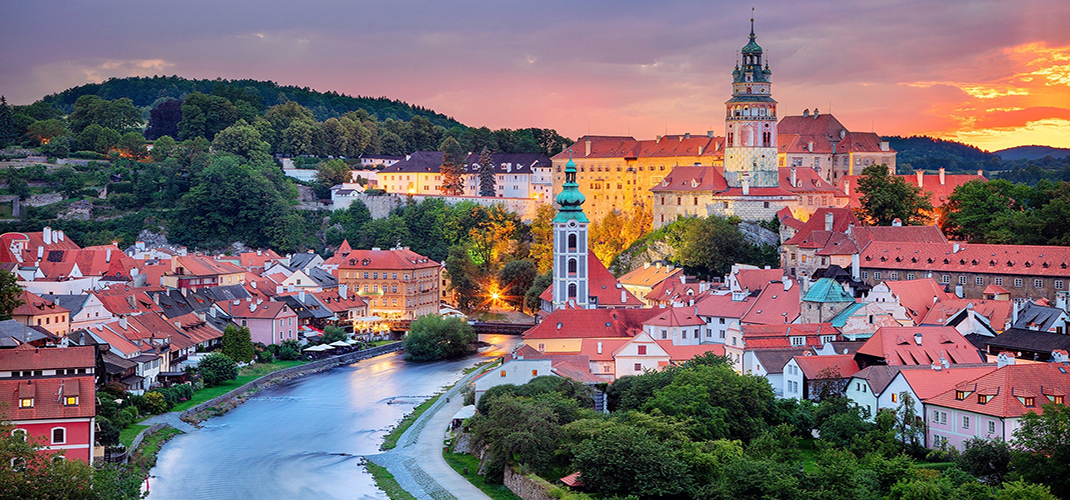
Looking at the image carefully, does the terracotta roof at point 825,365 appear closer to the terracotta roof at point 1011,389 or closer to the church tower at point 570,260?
the terracotta roof at point 1011,389

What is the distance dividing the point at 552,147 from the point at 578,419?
65172 millimetres

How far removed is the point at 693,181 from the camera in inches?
2650

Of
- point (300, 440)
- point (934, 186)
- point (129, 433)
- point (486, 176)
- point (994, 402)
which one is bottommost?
point (300, 440)

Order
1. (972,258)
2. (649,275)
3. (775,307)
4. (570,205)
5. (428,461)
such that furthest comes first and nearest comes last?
(649,275) < (570,205) < (972,258) < (775,307) < (428,461)

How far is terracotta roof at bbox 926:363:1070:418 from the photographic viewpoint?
2959cm

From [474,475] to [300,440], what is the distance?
8.62 meters

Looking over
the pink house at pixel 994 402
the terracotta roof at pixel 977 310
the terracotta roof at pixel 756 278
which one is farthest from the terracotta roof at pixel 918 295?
the pink house at pixel 994 402

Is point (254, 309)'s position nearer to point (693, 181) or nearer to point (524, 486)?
point (693, 181)

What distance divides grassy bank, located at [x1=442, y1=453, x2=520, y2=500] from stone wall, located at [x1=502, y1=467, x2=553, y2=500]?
17cm

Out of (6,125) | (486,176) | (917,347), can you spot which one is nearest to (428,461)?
(917,347)

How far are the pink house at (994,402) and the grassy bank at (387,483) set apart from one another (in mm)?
14454

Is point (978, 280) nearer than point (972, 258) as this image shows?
Yes

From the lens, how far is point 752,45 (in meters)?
65.4

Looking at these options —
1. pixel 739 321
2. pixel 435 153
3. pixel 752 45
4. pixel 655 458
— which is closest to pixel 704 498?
pixel 655 458
